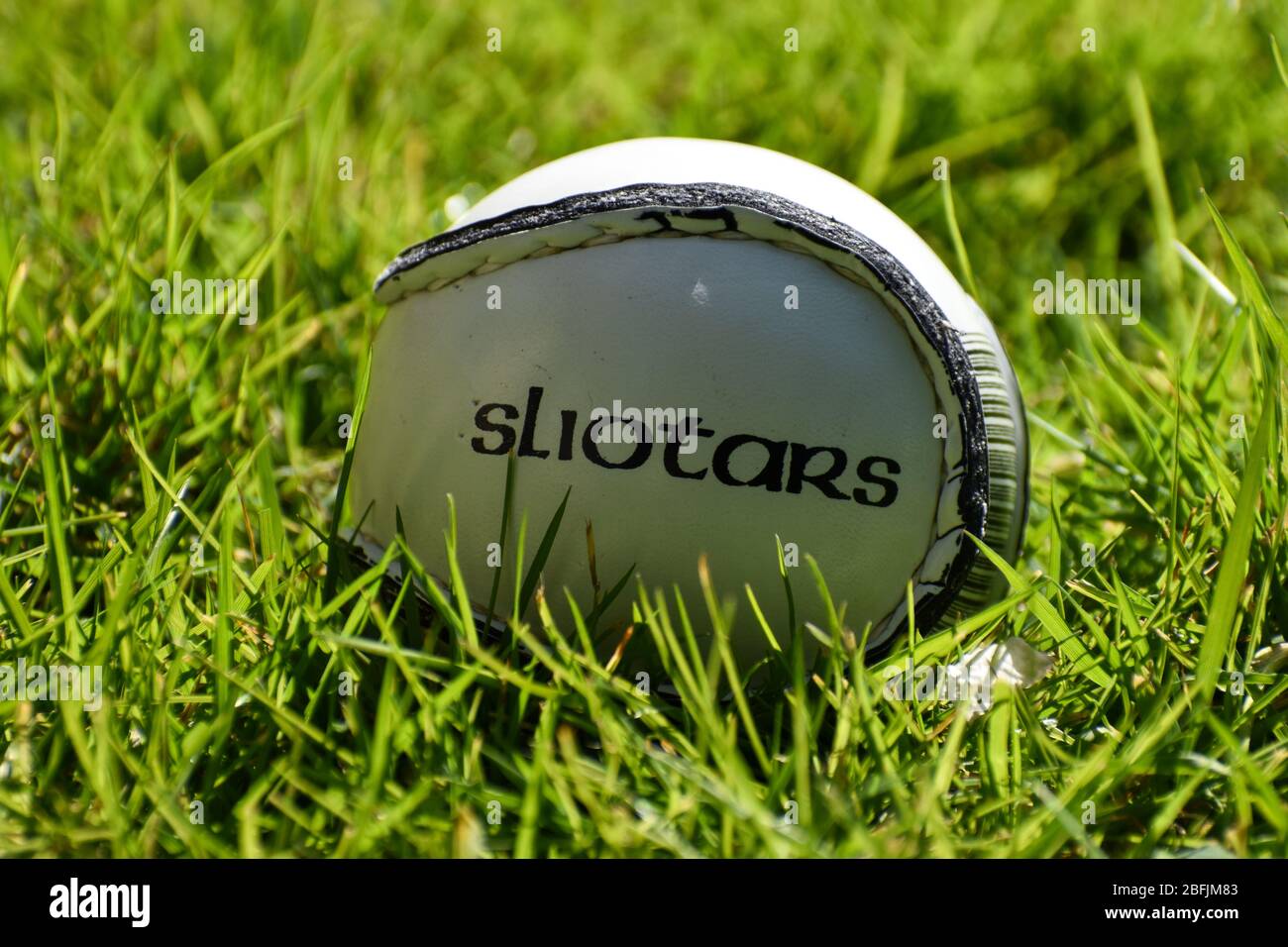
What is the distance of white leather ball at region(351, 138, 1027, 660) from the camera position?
1587 mm

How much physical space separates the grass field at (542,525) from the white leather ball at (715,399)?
8 cm

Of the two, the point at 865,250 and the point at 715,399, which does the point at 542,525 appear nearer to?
the point at 715,399

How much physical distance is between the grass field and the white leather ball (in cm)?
8

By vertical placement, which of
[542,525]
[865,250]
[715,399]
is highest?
[865,250]

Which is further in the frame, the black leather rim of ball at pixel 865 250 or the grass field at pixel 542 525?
the black leather rim of ball at pixel 865 250

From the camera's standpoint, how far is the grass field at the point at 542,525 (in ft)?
4.74

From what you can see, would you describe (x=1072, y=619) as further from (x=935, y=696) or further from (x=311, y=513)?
(x=311, y=513)

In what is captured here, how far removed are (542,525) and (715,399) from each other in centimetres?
28

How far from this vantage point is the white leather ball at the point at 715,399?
1.59 m

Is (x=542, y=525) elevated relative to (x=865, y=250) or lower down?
lower down

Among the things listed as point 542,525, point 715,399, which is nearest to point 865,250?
point 715,399

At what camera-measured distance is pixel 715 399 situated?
1.58 meters

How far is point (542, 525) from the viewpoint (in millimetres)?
1634

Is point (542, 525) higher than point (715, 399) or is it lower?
lower
